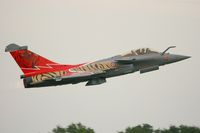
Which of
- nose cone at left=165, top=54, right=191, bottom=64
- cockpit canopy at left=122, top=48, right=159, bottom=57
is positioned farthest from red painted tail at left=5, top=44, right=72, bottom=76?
nose cone at left=165, top=54, right=191, bottom=64

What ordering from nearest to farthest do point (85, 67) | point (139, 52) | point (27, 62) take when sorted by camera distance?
point (85, 67) < point (139, 52) < point (27, 62)

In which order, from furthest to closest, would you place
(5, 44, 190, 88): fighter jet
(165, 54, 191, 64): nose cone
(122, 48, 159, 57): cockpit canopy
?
(165, 54, 191, 64): nose cone < (122, 48, 159, 57): cockpit canopy < (5, 44, 190, 88): fighter jet

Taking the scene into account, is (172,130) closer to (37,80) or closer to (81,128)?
(81,128)

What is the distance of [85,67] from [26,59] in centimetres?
508

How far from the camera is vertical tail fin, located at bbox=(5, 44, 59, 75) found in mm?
97438

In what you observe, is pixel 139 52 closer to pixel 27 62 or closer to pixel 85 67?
pixel 85 67

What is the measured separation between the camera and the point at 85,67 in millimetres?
97125

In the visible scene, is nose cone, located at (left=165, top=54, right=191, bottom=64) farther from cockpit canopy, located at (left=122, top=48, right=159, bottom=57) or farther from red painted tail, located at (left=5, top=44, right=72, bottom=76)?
red painted tail, located at (left=5, top=44, right=72, bottom=76)

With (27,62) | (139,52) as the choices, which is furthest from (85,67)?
(27,62)

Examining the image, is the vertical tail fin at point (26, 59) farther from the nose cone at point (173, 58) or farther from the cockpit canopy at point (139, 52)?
the nose cone at point (173, 58)

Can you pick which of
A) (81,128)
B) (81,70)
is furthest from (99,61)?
(81,128)

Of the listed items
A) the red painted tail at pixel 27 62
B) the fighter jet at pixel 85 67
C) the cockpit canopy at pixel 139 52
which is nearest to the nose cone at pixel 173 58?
the fighter jet at pixel 85 67

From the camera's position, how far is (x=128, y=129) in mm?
117500

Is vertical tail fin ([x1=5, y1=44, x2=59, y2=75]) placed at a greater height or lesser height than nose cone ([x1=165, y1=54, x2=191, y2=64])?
greater
